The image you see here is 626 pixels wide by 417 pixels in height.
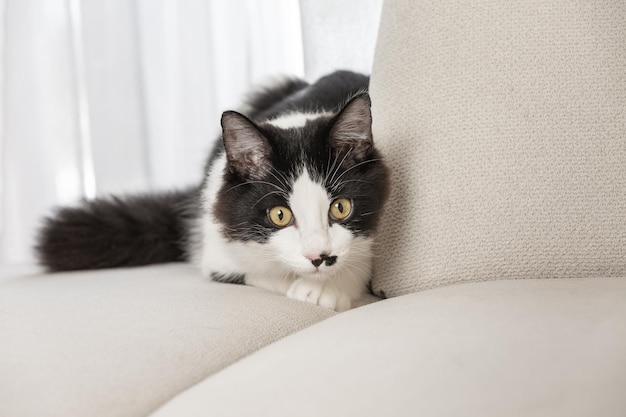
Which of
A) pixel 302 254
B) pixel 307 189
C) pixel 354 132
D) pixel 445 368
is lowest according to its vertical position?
pixel 445 368

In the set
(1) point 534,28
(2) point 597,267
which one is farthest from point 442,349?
(1) point 534,28

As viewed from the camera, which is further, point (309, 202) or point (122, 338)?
point (309, 202)

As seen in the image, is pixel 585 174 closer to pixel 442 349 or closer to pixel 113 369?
pixel 442 349

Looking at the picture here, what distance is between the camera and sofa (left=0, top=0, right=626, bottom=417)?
0.82 metres

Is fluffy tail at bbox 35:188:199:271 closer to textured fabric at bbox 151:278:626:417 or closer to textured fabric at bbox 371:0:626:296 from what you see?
textured fabric at bbox 371:0:626:296

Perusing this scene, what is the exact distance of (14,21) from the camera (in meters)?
2.56

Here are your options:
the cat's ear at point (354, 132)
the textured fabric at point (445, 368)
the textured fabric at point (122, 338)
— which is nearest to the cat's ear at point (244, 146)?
the cat's ear at point (354, 132)

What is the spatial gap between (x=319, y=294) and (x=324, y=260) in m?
0.13

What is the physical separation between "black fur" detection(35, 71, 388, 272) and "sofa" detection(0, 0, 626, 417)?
3.6 inches

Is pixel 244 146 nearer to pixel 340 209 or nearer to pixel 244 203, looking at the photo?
pixel 244 203

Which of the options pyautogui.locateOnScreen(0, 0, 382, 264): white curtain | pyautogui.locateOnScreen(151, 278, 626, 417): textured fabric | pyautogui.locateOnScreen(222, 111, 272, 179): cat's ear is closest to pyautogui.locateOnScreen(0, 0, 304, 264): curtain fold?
pyautogui.locateOnScreen(0, 0, 382, 264): white curtain

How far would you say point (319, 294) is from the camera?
1.38 m

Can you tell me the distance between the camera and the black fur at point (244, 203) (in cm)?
136

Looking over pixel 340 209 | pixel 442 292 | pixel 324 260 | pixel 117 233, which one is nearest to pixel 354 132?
pixel 340 209
